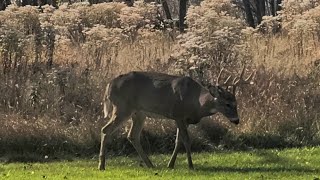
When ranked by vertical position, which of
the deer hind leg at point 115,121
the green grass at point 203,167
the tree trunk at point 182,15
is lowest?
the green grass at point 203,167

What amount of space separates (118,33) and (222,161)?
9.69 meters

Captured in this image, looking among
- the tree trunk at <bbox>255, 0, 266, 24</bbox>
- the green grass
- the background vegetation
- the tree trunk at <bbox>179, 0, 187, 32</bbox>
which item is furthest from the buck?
the tree trunk at <bbox>255, 0, 266, 24</bbox>

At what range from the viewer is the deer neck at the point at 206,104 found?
1290 cm

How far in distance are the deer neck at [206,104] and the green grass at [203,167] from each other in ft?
3.06

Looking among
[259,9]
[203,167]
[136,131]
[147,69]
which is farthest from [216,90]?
[259,9]

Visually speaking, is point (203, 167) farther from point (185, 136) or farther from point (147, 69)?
point (147, 69)

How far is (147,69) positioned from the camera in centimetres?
1902

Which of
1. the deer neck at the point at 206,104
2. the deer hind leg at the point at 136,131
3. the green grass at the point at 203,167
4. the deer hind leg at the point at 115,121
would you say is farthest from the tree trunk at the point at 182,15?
the deer hind leg at the point at 115,121

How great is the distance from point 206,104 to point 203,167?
3.58ft

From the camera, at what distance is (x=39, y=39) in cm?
2156

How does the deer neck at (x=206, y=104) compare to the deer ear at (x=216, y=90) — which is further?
the deer neck at (x=206, y=104)

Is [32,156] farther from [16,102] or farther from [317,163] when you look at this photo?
[317,163]

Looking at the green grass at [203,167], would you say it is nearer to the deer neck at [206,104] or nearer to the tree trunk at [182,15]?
the deer neck at [206,104]

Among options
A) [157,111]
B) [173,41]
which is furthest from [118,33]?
[157,111]
